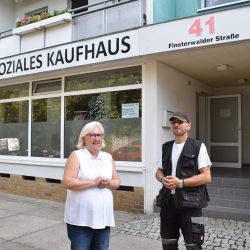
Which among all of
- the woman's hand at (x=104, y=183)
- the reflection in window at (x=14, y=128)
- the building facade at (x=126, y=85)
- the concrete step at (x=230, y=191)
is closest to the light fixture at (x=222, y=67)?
the building facade at (x=126, y=85)

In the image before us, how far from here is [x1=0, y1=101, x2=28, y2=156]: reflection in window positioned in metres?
10.0

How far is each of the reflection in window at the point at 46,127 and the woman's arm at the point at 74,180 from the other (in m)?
6.04

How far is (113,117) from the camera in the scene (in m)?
8.19

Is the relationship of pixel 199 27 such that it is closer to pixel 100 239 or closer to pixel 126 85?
pixel 126 85

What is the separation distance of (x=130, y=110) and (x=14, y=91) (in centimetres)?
410

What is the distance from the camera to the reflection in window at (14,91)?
10055mm

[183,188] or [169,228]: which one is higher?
[183,188]

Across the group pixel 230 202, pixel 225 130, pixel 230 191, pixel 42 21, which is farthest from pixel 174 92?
pixel 42 21

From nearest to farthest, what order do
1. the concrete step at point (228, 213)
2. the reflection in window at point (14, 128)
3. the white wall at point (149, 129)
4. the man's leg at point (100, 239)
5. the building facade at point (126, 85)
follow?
the man's leg at point (100, 239)
the concrete step at point (228, 213)
the building facade at point (126, 85)
the white wall at point (149, 129)
the reflection in window at point (14, 128)

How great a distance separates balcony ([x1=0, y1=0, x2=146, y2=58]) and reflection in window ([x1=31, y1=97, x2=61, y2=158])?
4.67 ft

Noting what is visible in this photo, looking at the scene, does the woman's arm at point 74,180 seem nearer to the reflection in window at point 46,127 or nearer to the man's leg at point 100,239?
the man's leg at point 100,239

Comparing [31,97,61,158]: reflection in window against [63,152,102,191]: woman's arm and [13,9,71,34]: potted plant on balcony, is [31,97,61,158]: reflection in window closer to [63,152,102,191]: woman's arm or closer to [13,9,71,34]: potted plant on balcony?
[13,9,71,34]: potted plant on balcony

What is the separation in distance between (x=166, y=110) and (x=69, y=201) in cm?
470

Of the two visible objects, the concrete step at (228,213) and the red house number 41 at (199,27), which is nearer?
the red house number 41 at (199,27)
